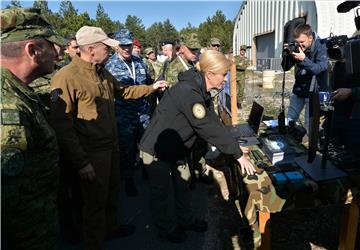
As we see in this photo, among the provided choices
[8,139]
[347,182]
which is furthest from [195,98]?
[8,139]

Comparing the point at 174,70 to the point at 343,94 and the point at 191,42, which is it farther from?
the point at 343,94

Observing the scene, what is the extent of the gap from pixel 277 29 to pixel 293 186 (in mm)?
20399

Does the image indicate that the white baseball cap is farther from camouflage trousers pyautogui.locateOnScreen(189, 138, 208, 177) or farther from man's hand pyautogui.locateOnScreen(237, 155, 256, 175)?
camouflage trousers pyautogui.locateOnScreen(189, 138, 208, 177)

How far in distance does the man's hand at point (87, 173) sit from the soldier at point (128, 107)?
5.28 feet

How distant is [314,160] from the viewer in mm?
2299

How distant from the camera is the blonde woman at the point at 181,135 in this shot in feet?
7.47

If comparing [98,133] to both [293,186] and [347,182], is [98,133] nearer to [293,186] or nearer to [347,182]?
[293,186]

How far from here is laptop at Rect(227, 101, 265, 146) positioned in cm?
294

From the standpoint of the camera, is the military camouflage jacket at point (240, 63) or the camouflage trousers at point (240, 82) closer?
the military camouflage jacket at point (240, 63)

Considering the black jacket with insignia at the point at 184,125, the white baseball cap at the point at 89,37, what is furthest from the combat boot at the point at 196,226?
the white baseball cap at the point at 89,37

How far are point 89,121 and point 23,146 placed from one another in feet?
3.42

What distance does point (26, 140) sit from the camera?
4.29 ft

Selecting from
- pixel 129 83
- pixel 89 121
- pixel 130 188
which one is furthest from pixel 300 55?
pixel 130 188

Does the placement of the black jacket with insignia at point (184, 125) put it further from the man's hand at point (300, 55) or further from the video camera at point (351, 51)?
the man's hand at point (300, 55)
